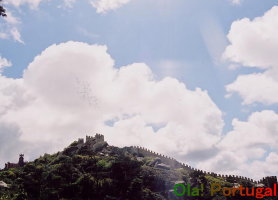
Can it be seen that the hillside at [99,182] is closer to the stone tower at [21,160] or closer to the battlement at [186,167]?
the battlement at [186,167]

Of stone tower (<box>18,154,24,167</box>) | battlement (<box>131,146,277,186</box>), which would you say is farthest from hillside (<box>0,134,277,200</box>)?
stone tower (<box>18,154,24,167</box>)

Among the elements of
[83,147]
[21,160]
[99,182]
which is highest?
[83,147]

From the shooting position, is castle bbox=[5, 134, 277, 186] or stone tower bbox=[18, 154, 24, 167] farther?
stone tower bbox=[18, 154, 24, 167]

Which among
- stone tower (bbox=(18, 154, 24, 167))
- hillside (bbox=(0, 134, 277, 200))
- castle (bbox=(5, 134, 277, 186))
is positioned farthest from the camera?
stone tower (bbox=(18, 154, 24, 167))

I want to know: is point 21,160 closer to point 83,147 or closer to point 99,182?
point 83,147

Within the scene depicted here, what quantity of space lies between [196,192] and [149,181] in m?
10.4

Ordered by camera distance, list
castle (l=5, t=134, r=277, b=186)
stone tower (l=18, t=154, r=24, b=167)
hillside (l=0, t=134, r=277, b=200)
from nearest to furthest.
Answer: hillside (l=0, t=134, r=277, b=200) → castle (l=5, t=134, r=277, b=186) → stone tower (l=18, t=154, r=24, b=167)

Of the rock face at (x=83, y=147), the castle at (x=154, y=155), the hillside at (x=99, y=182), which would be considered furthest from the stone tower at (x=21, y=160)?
the hillside at (x=99, y=182)

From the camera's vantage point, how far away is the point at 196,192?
68625 mm

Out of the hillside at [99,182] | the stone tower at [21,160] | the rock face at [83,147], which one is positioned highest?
the rock face at [83,147]

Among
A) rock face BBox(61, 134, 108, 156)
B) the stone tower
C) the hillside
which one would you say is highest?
rock face BBox(61, 134, 108, 156)

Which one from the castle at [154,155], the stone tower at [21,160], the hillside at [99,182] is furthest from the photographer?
the stone tower at [21,160]

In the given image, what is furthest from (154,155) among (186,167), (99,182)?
(99,182)

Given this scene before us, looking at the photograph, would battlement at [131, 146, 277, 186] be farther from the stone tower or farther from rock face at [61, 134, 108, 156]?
the stone tower
